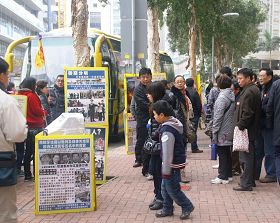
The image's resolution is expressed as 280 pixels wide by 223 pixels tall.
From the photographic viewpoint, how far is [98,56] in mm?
11523

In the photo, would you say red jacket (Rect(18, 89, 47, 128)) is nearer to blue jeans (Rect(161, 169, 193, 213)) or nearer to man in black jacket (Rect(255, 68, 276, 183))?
blue jeans (Rect(161, 169, 193, 213))

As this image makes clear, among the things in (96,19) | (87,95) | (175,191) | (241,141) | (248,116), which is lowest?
(175,191)

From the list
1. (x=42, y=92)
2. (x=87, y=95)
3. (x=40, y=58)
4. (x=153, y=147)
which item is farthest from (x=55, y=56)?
(x=153, y=147)

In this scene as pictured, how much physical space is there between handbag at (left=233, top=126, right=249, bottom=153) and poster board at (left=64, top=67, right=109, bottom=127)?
2.12 metres

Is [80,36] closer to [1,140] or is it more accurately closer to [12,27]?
[1,140]

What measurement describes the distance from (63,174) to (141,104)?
289 centimetres

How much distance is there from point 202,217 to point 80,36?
4785 millimetres

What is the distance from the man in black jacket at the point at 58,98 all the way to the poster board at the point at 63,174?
4513 millimetres

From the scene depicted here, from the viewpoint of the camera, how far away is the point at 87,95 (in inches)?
299

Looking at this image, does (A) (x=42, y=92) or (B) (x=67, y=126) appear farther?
(A) (x=42, y=92)

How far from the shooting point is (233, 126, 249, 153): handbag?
275 inches

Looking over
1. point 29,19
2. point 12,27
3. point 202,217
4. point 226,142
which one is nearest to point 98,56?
point 226,142

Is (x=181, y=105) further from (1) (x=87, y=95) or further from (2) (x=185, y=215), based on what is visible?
(2) (x=185, y=215)

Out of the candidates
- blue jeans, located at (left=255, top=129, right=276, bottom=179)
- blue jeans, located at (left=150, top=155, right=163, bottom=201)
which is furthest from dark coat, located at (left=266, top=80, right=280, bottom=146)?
blue jeans, located at (left=150, top=155, right=163, bottom=201)
